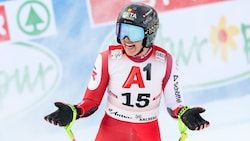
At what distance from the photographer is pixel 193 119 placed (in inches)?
185

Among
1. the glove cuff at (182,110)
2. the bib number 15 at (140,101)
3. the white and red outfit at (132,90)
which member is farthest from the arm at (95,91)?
the glove cuff at (182,110)

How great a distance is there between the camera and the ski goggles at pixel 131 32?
466cm

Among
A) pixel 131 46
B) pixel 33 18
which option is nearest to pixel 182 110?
pixel 131 46

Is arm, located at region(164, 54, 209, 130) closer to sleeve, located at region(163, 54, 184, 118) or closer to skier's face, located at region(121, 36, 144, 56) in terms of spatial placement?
sleeve, located at region(163, 54, 184, 118)

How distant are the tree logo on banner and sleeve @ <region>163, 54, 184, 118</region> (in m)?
2.26

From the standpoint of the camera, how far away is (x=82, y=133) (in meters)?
6.81

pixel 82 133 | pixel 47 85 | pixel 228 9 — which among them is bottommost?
pixel 82 133

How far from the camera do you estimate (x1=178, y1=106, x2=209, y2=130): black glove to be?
463 cm

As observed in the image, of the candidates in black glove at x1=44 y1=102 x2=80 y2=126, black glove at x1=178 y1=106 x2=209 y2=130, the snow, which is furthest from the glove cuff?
the snow

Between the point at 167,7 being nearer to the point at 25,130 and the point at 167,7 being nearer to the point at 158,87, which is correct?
the point at 25,130

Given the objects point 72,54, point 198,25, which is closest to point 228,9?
point 198,25

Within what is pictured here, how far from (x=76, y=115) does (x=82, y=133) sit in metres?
2.09

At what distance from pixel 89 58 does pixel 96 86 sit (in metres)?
2.16

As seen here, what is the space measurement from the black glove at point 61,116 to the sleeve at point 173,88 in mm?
734
